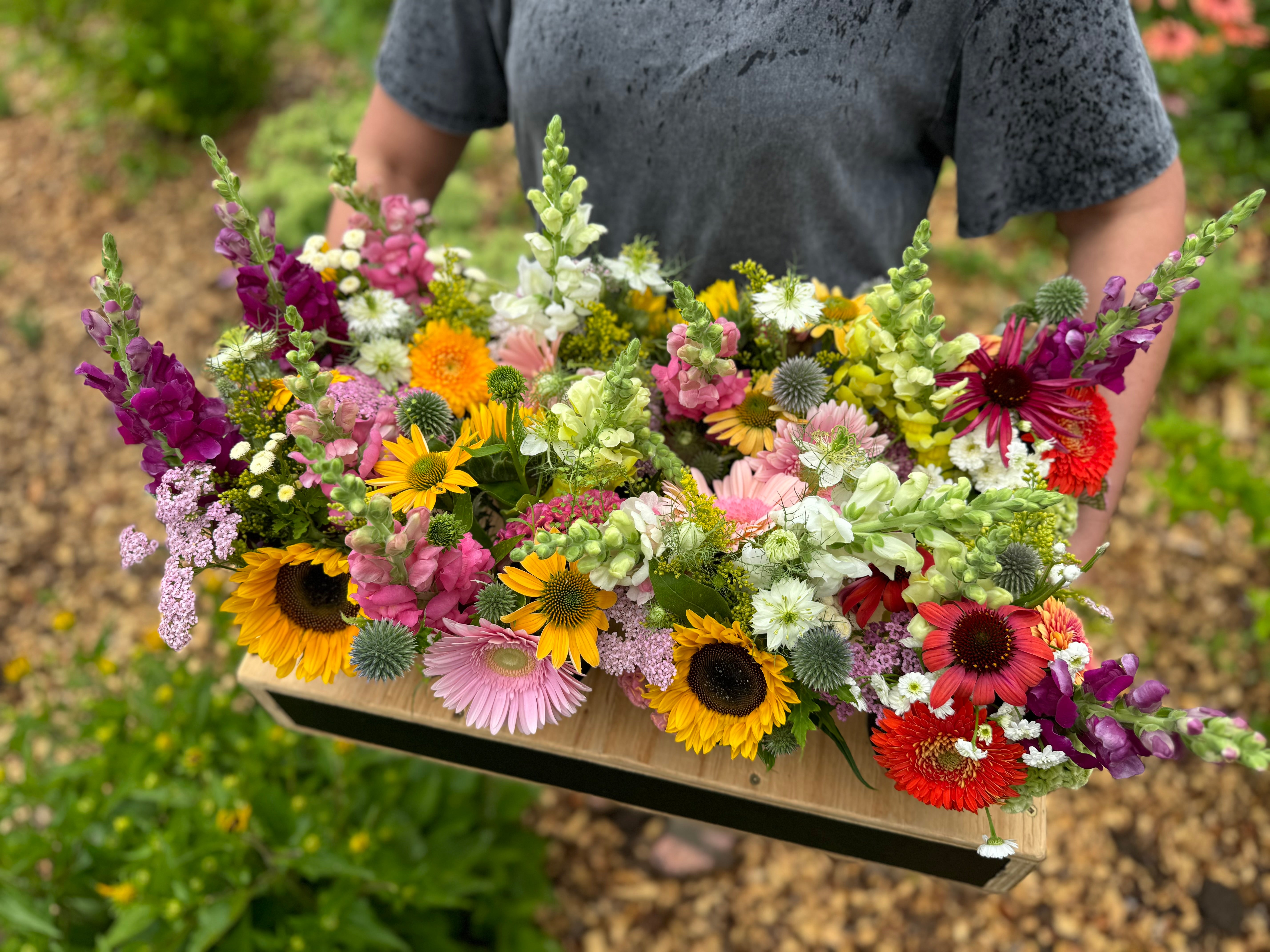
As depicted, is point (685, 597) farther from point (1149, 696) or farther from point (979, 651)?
point (1149, 696)

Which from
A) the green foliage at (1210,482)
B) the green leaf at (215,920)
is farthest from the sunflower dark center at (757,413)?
the green foliage at (1210,482)

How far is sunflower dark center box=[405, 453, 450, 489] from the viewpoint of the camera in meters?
0.83

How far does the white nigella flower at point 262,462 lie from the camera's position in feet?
2.60

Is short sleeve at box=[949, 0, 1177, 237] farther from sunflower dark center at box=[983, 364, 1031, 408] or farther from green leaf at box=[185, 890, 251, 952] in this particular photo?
green leaf at box=[185, 890, 251, 952]

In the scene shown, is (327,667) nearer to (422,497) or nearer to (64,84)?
(422,497)

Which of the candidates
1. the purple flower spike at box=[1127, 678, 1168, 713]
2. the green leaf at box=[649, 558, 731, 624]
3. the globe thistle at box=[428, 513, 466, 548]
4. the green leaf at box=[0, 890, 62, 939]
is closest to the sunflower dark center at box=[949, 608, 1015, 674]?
the purple flower spike at box=[1127, 678, 1168, 713]

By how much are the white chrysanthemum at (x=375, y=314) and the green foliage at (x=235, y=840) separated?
31.9 inches

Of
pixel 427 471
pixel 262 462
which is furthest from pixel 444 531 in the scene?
pixel 262 462

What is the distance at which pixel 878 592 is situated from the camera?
0.83 metres

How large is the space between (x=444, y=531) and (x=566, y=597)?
134 millimetres

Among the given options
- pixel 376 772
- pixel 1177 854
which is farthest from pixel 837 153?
pixel 1177 854

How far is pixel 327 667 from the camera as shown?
85 centimetres

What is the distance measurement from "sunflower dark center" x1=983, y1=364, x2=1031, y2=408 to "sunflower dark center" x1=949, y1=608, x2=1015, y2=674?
256 millimetres

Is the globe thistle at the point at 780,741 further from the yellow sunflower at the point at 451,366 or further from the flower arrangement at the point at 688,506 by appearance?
the yellow sunflower at the point at 451,366
